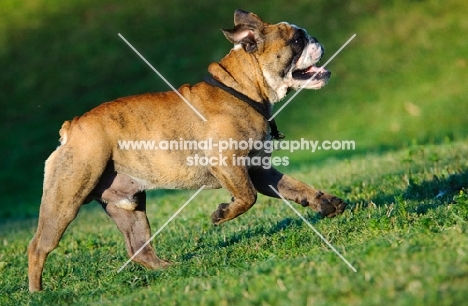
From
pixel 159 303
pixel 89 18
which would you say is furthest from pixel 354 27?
pixel 159 303

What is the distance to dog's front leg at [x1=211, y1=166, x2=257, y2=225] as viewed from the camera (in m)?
7.72

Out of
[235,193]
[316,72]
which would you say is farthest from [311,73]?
[235,193]

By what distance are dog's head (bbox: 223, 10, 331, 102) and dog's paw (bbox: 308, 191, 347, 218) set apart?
3.85ft

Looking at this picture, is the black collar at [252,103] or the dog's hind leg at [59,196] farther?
the black collar at [252,103]

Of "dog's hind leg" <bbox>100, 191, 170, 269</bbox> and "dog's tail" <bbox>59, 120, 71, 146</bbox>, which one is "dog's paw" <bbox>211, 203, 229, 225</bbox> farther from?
"dog's tail" <bbox>59, 120, 71, 146</bbox>

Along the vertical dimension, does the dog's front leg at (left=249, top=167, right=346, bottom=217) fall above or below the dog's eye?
below

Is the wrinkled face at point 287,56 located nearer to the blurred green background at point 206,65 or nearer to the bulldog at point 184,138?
the bulldog at point 184,138

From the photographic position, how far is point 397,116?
2048 cm

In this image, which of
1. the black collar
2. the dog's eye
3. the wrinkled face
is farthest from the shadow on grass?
the dog's eye

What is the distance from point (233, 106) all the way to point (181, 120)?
53cm

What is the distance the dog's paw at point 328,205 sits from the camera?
795 cm

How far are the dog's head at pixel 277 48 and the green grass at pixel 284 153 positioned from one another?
148 centimetres

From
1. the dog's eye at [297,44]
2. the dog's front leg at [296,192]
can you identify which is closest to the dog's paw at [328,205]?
the dog's front leg at [296,192]

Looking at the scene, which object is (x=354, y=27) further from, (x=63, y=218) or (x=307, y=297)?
(x=307, y=297)
